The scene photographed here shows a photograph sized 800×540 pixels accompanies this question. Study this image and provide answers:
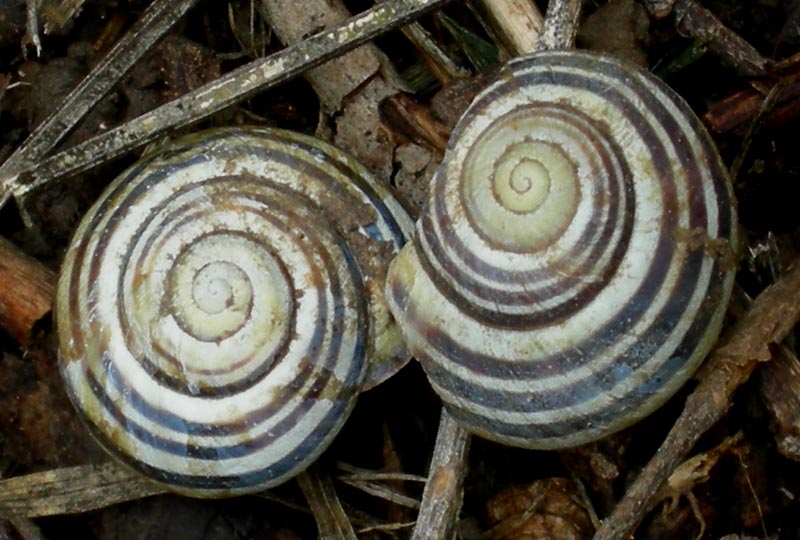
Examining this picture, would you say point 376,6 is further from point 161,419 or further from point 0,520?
point 0,520

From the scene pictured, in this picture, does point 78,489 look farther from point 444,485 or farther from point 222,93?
point 222,93

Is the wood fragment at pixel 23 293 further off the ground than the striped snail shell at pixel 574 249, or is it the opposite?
the wood fragment at pixel 23 293

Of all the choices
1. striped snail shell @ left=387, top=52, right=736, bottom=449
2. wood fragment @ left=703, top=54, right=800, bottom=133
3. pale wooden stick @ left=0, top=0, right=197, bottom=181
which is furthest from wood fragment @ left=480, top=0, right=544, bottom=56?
pale wooden stick @ left=0, top=0, right=197, bottom=181

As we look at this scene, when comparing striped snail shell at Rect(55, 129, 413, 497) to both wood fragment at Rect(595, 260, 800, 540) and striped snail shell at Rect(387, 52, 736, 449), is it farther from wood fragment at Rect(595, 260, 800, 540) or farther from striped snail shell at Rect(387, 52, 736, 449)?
wood fragment at Rect(595, 260, 800, 540)

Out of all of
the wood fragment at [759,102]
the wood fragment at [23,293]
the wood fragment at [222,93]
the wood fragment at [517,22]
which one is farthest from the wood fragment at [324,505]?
the wood fragment at [759,102]

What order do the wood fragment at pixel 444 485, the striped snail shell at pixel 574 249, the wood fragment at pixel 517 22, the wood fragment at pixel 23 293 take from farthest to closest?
the wood fragment at pixel 23 293 → the wood fragment at pixel 517 22 → the wood fragment at pixel 444 485 → the striped snail shell at pixel 574 249

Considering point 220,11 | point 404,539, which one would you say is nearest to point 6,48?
point 220,11

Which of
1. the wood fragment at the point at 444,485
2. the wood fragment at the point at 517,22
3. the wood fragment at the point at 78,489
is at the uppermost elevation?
the wood fragment at the point at 517,22

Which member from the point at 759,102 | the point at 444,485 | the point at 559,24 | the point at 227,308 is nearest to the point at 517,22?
the point at 559,24

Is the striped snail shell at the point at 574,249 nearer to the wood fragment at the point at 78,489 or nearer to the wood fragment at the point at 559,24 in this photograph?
the wood fragment at the point at 559,24
